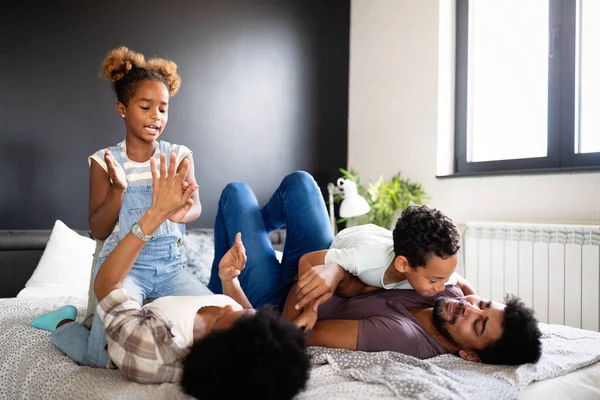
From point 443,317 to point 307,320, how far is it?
16.5 inches

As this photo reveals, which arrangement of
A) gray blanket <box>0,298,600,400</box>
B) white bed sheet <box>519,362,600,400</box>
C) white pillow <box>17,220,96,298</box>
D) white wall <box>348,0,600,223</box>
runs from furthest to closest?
white wall <box>348,0,600,223</box> < white pillow <box>17,220,96,298</box> < white bed sheet <box>519,362,600,400</box> < gray blanket <box>0,298,600,400</box>

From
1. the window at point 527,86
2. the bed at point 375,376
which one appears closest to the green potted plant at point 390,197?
the window at point 527,86

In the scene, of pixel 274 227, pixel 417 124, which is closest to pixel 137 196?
pixel 274 227

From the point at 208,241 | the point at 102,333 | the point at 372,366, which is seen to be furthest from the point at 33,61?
the point at 372,366

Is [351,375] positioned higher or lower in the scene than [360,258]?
lower

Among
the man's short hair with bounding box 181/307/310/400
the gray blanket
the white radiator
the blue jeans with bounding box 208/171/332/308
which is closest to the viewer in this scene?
the man's short hair with bounding box 181/307/310/400

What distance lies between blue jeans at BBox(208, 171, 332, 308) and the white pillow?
3.32 feet

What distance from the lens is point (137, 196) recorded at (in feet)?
6.04

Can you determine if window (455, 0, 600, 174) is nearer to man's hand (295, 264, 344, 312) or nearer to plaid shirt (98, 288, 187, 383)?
man's hand (295, 264, 344, 312)

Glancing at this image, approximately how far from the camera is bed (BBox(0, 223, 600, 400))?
1234 millimetres

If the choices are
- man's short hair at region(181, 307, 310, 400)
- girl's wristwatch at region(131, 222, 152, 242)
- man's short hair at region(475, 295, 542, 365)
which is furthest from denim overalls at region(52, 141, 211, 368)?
man's short hair at region(475, 295, 542, 365)

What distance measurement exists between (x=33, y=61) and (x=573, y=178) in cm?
309

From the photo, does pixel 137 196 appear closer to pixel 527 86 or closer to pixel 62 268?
pixel 62 268

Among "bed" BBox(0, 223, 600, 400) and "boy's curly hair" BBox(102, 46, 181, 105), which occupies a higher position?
"boy's curly hair" BBox(102, 46, 181, 105)
